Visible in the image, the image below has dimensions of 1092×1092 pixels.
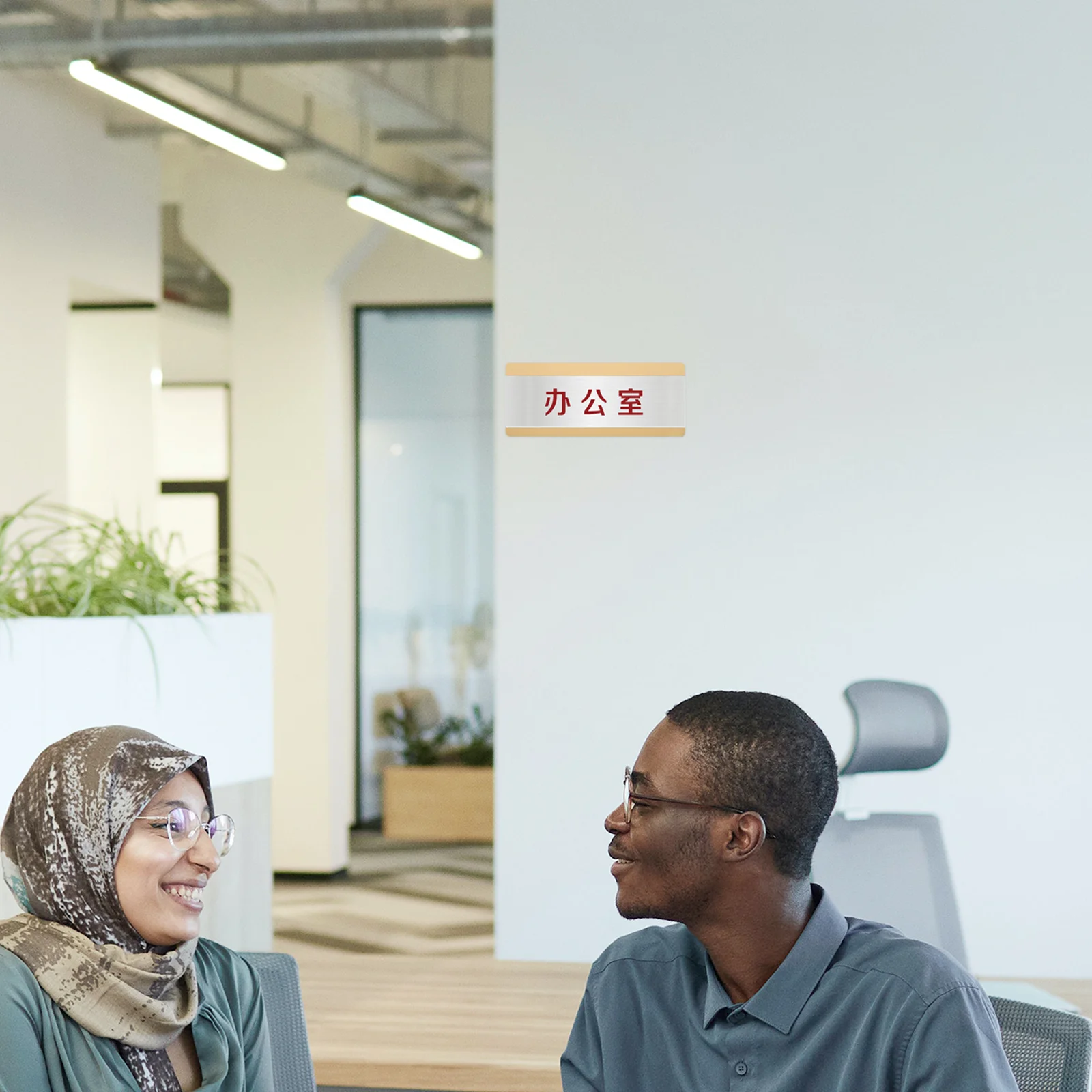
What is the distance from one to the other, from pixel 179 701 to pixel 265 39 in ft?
9.42

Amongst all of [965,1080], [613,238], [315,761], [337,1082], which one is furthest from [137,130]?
[965,1080]

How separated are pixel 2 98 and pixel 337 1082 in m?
5.01

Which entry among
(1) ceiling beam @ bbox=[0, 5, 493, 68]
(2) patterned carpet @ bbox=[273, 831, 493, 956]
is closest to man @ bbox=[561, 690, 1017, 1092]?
(1) ceiling beam @ bbox=[0, 5, 493, 68]

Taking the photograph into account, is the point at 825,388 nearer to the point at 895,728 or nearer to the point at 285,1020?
the point at 895,728

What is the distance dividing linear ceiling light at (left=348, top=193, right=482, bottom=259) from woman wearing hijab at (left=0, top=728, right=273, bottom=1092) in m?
5.24

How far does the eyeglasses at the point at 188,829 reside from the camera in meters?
1.86

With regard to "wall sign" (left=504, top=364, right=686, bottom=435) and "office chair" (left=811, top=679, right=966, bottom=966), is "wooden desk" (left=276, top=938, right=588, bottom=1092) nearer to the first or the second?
"office chair" (left=811, top=679, right=966, bottom=966)

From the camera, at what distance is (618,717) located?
3562mm

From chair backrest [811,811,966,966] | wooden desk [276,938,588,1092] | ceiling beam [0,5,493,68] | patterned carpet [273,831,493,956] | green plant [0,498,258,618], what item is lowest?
patterned carpet [273,831,493,956]

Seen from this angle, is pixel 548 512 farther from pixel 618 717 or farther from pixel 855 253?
pixel 855 253

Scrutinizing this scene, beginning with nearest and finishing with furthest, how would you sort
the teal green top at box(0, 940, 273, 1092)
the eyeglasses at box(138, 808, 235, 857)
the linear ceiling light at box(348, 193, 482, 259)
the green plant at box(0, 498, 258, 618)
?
the teal green top at box(0, 940, 273, 1092) < the eyeglasses at box(138, 808, 235, 857) < the green plant at box(0, 498, 258, 618) < the linear ceiling light at box(348, 193, 482, 259)

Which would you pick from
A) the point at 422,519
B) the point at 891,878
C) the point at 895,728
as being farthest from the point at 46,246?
the point at 891,878

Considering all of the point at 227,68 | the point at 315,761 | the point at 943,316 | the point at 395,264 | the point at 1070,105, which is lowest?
the point at 315,761

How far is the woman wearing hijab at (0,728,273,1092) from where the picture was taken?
5.82 ft
